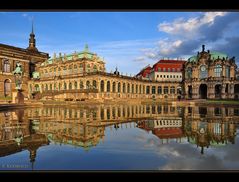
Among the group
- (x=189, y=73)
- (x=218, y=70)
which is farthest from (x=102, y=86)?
(x=218, y=70)

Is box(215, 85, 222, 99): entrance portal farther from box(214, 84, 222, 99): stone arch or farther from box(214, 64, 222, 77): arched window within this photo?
box(214, 64, 222, 77): arched window

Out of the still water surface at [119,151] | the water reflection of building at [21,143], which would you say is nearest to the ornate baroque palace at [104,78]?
the water reflection of building at [21,143]

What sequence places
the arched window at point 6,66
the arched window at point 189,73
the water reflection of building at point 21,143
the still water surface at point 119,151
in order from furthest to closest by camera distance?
the arched window at point 189,73 → the arched window at point 6,66 → the water reflection of building at point 21,143 → the still water surface at point 119,151

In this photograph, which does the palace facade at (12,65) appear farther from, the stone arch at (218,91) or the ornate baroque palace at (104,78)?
the stone arch at (218,91)

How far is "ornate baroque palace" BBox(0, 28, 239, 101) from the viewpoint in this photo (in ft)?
203

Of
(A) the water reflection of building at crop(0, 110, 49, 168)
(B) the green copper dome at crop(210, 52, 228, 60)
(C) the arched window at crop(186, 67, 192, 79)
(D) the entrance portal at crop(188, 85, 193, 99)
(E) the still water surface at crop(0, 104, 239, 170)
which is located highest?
(B) the green copper dome at crop(210, 52, 228, 60)

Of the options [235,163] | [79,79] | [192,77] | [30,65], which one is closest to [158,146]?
[235,163]

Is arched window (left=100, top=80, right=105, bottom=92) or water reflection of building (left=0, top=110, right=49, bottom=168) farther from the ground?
arched window (left=100, top=80, right=105, bottom=92)

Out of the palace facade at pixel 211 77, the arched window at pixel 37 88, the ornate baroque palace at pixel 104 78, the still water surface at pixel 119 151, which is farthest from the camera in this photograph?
the arched window at pixel 37 88

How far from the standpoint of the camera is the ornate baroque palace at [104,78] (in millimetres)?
61844

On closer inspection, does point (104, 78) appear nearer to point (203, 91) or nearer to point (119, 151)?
point (203, 91)

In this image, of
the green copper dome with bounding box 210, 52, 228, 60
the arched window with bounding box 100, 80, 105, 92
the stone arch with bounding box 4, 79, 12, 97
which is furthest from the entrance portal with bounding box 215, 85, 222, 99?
the stone arch with bounding box 4, 79, 12, 97
